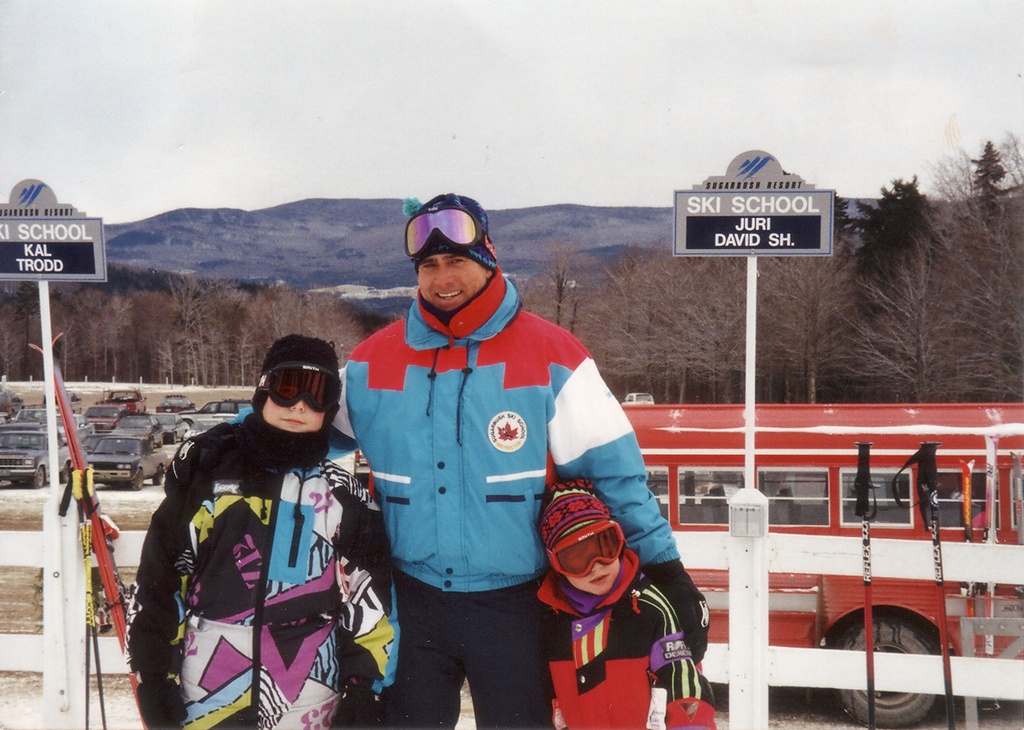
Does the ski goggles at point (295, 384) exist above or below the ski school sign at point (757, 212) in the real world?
below

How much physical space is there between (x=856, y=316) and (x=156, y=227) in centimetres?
8195

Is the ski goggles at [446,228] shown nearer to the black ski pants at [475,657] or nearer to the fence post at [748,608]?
the black ski pants at [475,657]

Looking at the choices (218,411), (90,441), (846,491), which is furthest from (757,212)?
(218,411)

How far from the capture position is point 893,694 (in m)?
5.18

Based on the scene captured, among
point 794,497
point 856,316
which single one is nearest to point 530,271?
point 856,316

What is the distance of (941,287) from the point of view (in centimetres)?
3162

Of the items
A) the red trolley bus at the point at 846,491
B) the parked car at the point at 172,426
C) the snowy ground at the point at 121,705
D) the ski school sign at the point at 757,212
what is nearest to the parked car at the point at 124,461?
the parked car at the point at 172,426

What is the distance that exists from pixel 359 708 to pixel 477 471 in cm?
78

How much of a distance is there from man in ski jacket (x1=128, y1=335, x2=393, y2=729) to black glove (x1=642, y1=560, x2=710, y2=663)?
848mm

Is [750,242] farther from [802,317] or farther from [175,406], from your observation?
[175,406]

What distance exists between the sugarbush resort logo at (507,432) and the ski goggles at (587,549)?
12.9 inches

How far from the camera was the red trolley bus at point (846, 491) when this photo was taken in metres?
5.23

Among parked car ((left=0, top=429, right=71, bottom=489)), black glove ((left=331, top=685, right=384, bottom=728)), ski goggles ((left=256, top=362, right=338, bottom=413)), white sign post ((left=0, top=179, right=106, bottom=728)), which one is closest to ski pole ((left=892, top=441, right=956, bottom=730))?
black glove ((left=331, top=685, right=384, bottom=728))

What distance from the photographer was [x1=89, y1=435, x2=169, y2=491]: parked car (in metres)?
18.5
